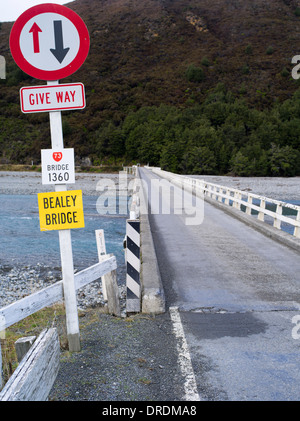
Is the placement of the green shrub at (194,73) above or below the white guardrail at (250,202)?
above

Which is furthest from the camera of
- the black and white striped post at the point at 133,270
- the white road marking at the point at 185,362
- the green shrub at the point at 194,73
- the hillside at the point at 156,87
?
the green shrub at the point at 194,73

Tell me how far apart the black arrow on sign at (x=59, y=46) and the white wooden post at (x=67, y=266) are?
261mm

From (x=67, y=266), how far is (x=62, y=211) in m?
0.60

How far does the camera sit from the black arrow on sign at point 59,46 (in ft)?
12.4

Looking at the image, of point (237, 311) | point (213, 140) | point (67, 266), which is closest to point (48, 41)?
point (67, 266)

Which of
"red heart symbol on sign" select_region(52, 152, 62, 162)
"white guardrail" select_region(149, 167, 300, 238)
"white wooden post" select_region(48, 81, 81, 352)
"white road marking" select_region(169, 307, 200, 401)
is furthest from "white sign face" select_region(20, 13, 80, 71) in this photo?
"white guardrail" select_region(149, 167, 300, 238)

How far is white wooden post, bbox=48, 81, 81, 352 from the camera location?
12.8 ft

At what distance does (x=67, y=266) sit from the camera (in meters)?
4.08

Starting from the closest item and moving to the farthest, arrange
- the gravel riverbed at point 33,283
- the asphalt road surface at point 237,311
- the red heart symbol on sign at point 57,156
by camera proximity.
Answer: the asphalt road surface at point 237,311 < the red heart symbol on sign at point 57,156 < the gravel riverbed at point 33,283

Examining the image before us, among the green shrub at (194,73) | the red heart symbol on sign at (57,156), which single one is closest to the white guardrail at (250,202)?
the red heart symbol on sign at (57,156)

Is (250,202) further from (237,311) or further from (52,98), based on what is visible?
(52,98)

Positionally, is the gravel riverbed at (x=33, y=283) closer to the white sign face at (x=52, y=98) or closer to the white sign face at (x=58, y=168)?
the white sign face at (x=58, y=168)

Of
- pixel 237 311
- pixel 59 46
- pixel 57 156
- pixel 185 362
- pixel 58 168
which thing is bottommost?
pixel 237 311
